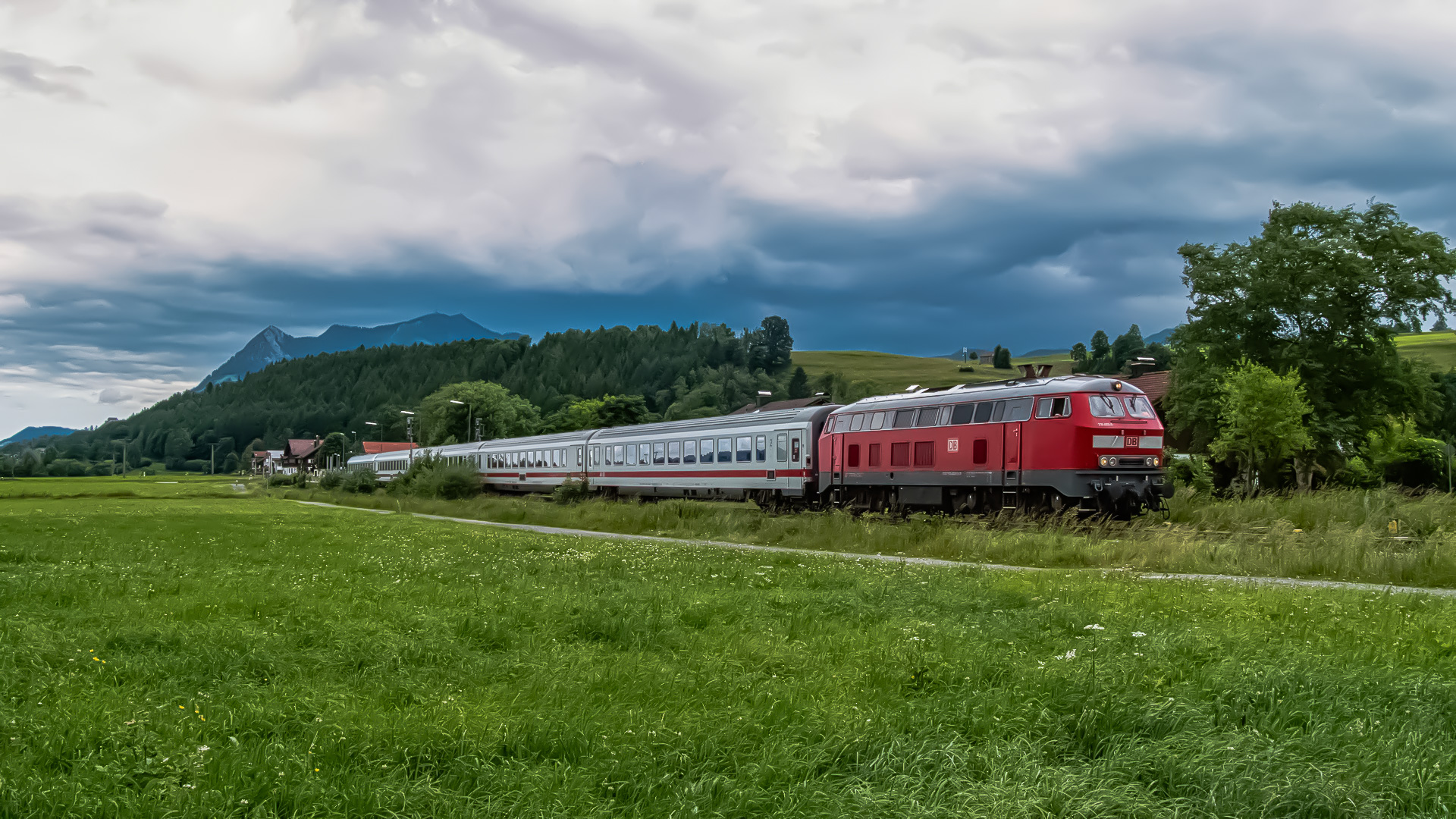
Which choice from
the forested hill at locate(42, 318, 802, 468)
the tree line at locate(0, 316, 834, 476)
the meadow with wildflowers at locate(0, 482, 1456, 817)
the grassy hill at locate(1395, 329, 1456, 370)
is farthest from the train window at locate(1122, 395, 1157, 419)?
the forested hill at locate(42, 318, 802, 468)

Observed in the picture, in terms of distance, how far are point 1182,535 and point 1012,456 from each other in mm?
6558

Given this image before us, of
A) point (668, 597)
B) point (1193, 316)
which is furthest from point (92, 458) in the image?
point (668, 597)

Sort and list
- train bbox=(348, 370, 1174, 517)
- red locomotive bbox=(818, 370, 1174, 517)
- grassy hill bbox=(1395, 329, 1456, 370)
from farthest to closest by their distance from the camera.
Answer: grassy hill bbox=(1395, 329, 1456, 370), train bbox=(348, 370, 1174, 517), red locomotive bbox=(818, 370, 1174, 517)

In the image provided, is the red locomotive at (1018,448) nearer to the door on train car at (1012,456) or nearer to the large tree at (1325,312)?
the door on train car at (1012,456)

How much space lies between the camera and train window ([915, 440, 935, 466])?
94.8 ft

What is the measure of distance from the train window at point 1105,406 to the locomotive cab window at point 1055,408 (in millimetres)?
546

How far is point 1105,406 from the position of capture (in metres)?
25.2

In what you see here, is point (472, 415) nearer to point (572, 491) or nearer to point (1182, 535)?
point (572, 491)

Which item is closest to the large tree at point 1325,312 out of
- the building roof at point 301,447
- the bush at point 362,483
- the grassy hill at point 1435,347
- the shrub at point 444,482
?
the shrub at point 444,482

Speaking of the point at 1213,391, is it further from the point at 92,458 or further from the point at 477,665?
the point at 92,458

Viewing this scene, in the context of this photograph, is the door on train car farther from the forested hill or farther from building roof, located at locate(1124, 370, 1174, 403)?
the forested hill

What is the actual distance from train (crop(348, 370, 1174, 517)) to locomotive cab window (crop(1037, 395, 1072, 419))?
3 cm

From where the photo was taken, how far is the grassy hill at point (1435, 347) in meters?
116

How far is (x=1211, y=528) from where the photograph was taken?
2366cm
